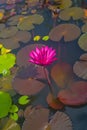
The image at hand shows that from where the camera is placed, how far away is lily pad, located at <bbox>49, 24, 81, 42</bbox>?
1.65m

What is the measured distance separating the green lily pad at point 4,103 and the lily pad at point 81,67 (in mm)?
398

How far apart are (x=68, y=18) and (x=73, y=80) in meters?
0.61

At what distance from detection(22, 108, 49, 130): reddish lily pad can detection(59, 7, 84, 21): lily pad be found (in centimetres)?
81

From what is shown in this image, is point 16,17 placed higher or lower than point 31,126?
higher

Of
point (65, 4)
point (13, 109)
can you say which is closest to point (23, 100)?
point (13, 109)

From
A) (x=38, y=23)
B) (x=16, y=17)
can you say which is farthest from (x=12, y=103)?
(x=16, y=17)

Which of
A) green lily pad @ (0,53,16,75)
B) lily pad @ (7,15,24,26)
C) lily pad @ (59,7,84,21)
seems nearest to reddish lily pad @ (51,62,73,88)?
green lily pad @ (0,53,16,75)

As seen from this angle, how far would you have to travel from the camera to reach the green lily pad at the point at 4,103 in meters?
1.29

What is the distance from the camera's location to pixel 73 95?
130 centimetres

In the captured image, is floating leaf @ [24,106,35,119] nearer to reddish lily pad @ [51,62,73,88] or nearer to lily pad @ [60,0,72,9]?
reddish lily pad @ [51,62,73,88]

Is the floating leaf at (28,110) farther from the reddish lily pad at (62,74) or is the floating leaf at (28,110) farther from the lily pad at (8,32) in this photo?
the lily pad at (8,32)

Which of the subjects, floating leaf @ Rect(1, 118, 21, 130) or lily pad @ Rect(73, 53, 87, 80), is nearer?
floating leaf @ Rect(1, 118, 21, 130)

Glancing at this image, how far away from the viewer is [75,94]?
1.30 meters

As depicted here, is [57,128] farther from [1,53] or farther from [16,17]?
[16,17]
